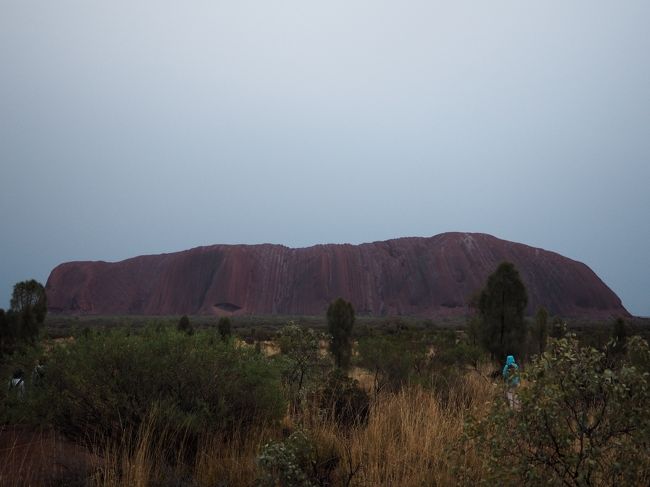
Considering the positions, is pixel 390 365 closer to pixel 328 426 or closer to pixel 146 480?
pixel 328 426

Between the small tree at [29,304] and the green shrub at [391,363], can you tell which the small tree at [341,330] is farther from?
the small tree at [29,304]

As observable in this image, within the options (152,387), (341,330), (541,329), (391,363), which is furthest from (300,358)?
(541,329)

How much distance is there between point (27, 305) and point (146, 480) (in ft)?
77.7

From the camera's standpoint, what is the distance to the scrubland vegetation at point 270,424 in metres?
2.61

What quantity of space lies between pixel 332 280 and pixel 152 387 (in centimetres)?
7198

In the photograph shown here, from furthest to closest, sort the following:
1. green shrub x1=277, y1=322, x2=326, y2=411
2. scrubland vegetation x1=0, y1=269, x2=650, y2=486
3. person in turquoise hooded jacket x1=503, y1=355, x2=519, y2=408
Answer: green shrub x1=277, y1=322, x2=326, y2=411
person in turquoise hooded jacket x1=503, y1=355, x2=519, y2=408
scrubland vegetation x1=0, y1=269, x2=650, y2=486

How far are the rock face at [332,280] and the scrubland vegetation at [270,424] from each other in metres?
67.6

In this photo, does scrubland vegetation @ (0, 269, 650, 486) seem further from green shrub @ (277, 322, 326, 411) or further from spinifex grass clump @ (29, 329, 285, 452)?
green shrub @ (277, 322, 326, 411)

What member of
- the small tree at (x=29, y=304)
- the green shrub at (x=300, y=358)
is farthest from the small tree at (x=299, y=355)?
the small tree at (x=29, y=304)

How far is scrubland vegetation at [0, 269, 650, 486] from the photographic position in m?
2.61

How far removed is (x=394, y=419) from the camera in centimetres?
589

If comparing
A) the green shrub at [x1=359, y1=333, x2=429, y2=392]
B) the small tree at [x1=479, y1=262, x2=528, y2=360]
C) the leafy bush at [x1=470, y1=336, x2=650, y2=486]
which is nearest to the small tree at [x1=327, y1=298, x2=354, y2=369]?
the small tree at [x1=479, y1=262, x2=528, y2=360]

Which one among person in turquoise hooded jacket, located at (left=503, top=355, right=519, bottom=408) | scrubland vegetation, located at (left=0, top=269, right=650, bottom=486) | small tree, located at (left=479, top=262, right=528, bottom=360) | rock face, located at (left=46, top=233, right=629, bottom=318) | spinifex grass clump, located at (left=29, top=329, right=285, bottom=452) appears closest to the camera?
scrubland vegetation, located at (left=0, top=269, right=650, bottom=486)

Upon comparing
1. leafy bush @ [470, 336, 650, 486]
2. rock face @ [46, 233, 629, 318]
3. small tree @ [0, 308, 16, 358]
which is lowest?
small tree @ [0, 308, 16, 358]
